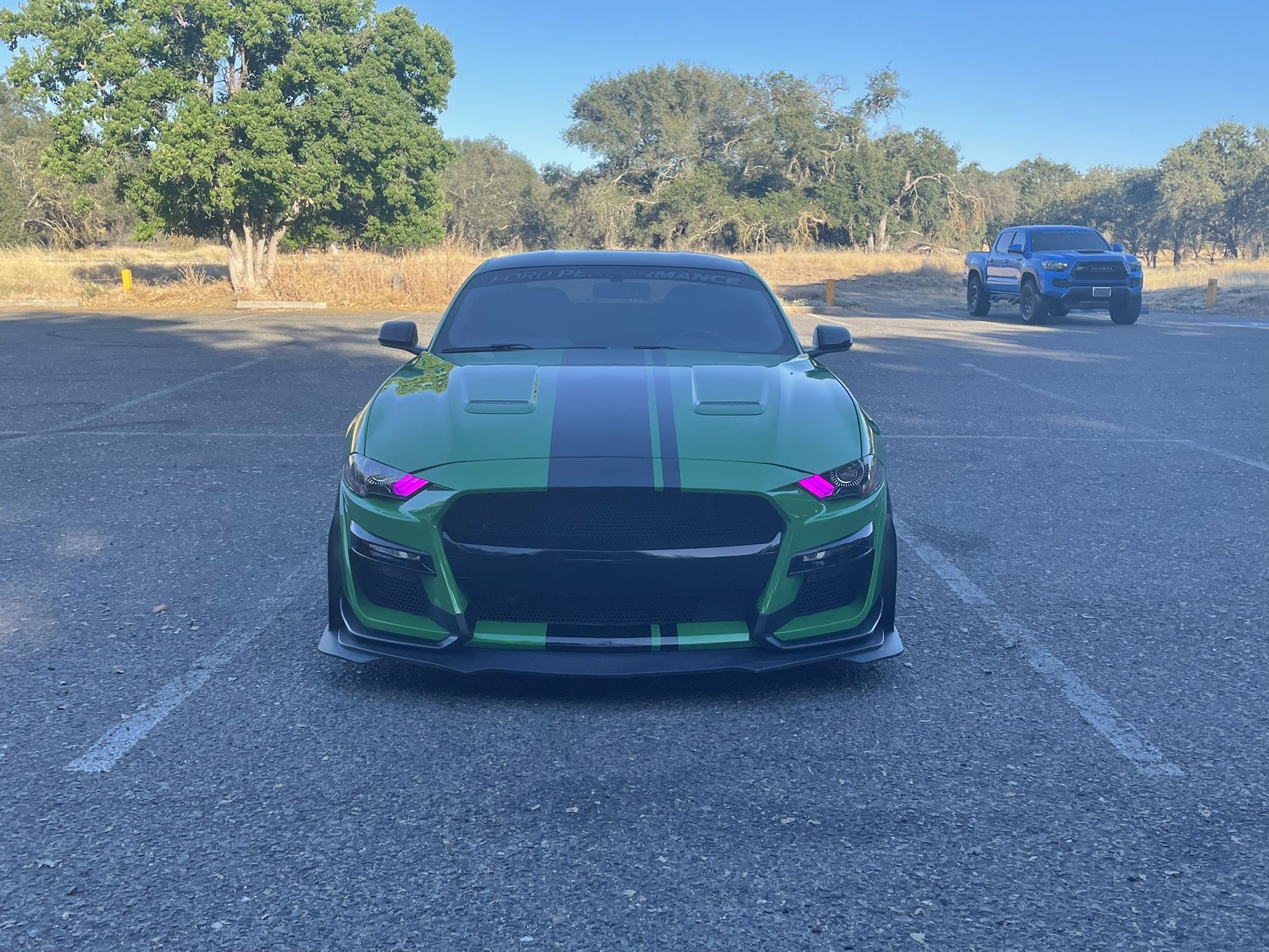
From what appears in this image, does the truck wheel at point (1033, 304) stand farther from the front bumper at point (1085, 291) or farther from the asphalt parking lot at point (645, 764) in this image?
the asphalt parking lot at point (645, 764)

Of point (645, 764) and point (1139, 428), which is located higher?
point (1139, 428)

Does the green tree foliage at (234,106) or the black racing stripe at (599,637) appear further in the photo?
the green tree foliage at (234,106)

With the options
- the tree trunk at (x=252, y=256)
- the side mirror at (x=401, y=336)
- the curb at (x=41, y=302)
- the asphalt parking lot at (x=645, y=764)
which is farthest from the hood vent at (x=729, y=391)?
the curb at (x=41, y=302)

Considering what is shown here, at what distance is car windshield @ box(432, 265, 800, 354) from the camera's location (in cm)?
534

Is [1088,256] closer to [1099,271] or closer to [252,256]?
[1099,271]

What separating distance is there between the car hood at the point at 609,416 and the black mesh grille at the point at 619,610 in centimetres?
39

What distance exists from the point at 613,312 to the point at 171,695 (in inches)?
102

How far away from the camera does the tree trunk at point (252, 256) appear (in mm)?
28266

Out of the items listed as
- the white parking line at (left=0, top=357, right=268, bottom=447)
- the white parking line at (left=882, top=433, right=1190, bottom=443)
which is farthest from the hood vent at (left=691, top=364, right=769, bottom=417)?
the white parking line at (left=0, top=357, right=268, bottom=447)

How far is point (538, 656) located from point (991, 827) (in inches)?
56.1

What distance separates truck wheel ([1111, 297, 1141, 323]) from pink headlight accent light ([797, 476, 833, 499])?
2153 cm

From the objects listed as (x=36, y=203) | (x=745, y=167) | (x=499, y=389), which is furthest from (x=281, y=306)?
(x=745, y=167)

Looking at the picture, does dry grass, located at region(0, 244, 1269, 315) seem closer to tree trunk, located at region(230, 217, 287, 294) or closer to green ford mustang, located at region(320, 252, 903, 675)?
tree trunk, located at region(230, 217, 287, 294)

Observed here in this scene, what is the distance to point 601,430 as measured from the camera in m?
3.91
